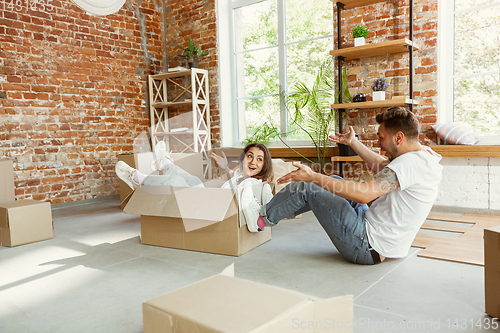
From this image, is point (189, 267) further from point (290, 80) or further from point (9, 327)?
point (290, 80)

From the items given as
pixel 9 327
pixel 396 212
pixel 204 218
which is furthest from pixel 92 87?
pixel 396 212

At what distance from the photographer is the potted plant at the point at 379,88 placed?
3756 millimetres

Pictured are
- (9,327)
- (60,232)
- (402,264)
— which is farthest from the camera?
(60,232)

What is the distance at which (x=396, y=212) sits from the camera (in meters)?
1.98

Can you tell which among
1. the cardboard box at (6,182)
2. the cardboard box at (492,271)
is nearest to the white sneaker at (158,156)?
the cardboard box at (6,182)

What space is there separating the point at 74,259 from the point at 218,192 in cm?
104

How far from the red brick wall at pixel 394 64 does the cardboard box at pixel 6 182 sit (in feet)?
10.8

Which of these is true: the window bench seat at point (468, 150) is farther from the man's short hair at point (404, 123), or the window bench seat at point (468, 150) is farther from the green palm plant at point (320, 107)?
the man's short hair at point (404, 123)

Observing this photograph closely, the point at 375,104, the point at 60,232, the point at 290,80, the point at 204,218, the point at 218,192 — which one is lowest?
the point at 60,232

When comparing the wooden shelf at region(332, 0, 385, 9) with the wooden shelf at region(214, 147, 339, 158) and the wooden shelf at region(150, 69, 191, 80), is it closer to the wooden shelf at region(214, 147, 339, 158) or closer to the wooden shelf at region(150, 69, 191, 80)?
the wooden shelf at region(214, 147, 339, 158)

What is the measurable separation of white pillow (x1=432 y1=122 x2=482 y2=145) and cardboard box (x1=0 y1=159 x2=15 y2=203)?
3907 mm

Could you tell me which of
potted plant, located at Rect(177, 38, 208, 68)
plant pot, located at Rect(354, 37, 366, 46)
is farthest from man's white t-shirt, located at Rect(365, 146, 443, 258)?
potted plant, located at Rect(177, 38, 208, 68)

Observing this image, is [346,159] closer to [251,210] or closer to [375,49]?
[375,49]

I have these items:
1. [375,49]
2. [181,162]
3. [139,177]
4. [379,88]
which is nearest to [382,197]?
[181,162]
